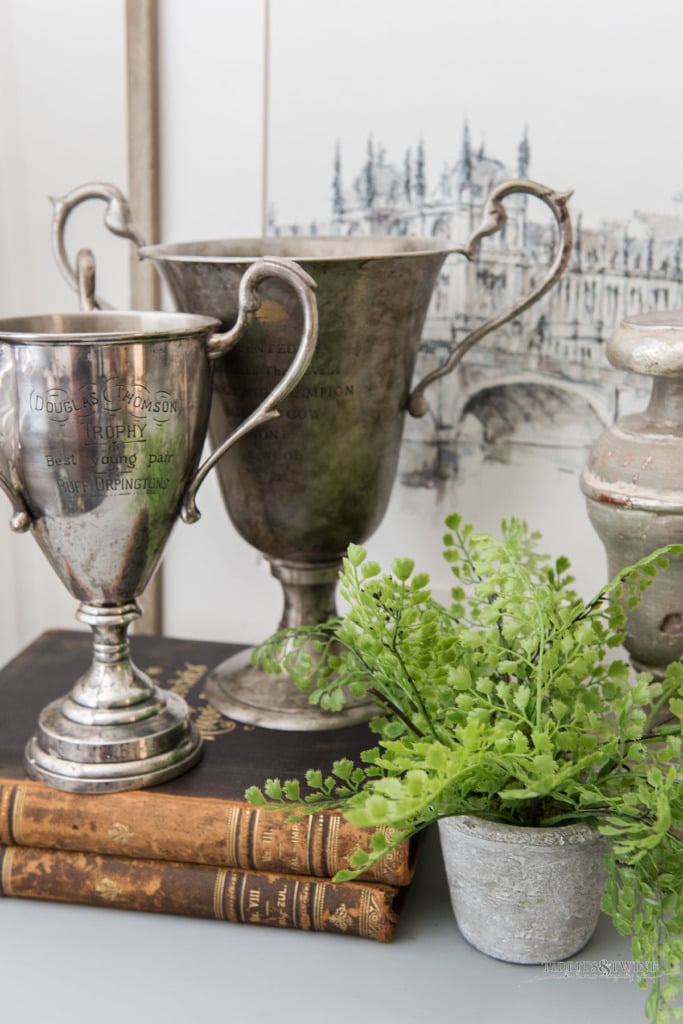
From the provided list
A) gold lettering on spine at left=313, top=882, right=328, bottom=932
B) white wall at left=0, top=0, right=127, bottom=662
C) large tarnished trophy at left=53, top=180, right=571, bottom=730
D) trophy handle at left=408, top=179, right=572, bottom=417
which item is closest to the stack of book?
gold lettering on spine at left=313, top=882, right=328, bottom=932

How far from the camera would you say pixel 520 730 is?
0.77 m

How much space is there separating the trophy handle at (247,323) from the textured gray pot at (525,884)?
34cm

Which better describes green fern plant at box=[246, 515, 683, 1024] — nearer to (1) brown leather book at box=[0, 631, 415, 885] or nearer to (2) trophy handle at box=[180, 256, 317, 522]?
(1) brown leather book at box=[0, 631, 415, 885]

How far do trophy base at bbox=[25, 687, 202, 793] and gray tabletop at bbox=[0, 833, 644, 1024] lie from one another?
103 mm

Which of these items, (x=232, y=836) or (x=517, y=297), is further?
(x=517, y=297)

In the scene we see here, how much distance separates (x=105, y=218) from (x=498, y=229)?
0.37 meters

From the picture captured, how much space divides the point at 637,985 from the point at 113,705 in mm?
463

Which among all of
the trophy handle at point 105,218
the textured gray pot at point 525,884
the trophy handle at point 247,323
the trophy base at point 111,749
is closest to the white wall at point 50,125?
the trophy handle at point 105,218

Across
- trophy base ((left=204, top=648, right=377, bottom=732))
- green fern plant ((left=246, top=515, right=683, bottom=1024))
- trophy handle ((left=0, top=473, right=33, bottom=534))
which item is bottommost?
trophy base ((left=204, top=648, right=377, bottom=732))

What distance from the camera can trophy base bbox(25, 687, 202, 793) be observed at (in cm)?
94

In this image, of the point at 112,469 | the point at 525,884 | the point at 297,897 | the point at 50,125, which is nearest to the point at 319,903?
the point at 297,897

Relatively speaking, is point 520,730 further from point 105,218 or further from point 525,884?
point 105,218

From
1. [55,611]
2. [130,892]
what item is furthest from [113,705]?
[55,611]

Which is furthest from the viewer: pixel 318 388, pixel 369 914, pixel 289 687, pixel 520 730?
pixel 289 687
